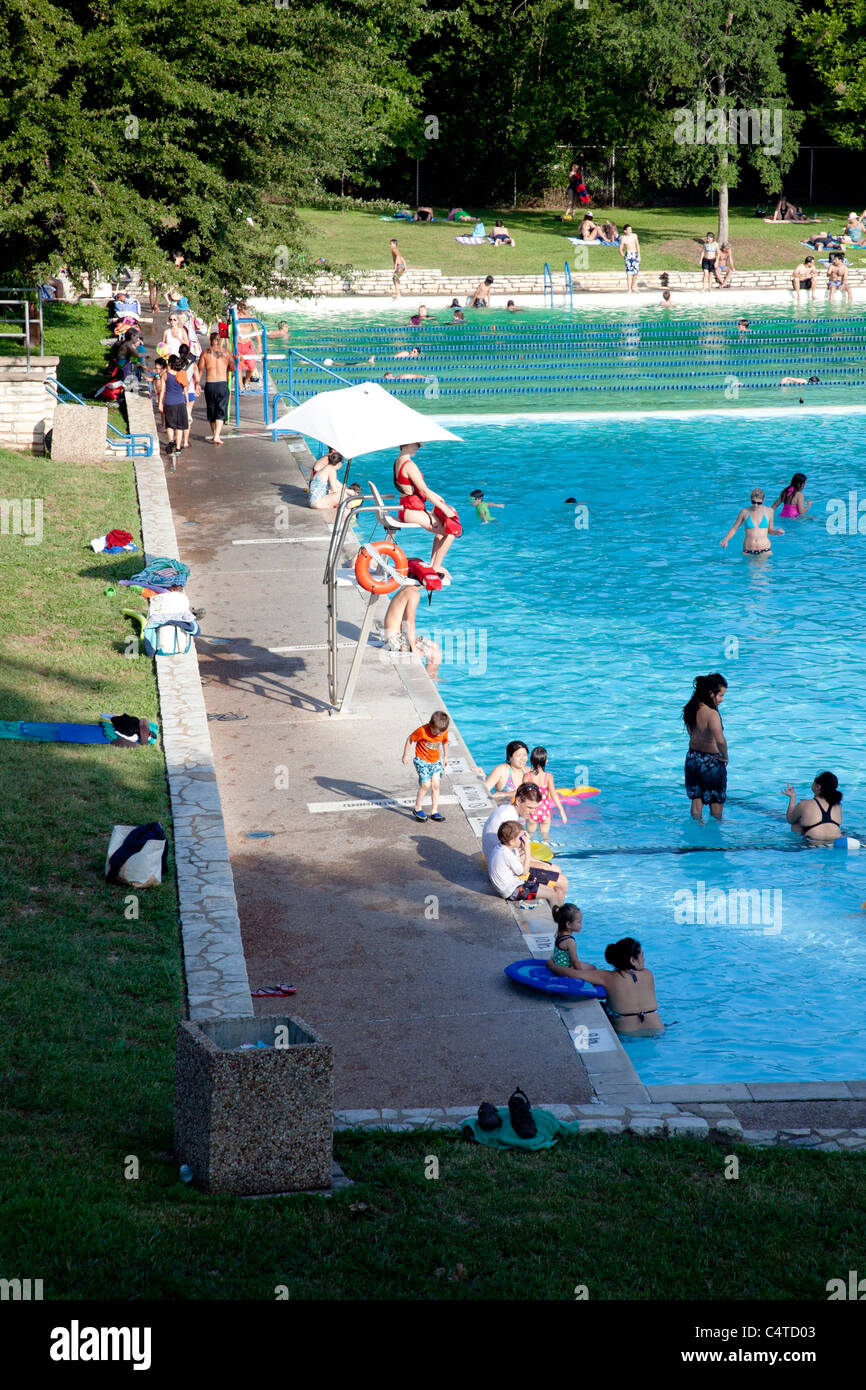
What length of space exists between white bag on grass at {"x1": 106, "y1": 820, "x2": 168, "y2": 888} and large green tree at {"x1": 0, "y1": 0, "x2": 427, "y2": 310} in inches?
464

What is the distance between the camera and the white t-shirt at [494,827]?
32.7ft

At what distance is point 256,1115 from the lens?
5.83m

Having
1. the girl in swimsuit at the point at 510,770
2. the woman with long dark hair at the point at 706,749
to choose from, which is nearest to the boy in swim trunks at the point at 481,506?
the woman with long dark hair at the point at 706,749

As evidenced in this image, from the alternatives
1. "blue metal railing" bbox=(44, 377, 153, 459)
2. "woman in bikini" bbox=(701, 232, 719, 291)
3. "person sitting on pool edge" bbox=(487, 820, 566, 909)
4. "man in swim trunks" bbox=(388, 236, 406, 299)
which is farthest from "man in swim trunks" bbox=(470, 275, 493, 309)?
"person sitting on pool edge" bbox=(487, 820, 566, 909)

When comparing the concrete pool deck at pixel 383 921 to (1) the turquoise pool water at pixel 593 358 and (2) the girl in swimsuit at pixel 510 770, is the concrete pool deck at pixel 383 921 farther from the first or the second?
A: (1) the turquoise pool water at pixel 593 358

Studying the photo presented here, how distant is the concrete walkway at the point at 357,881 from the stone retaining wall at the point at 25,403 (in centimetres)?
498

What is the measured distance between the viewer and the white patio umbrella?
12.1 m

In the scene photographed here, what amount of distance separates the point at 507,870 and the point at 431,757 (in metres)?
1.38

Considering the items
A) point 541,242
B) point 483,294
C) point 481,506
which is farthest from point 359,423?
point 541,242

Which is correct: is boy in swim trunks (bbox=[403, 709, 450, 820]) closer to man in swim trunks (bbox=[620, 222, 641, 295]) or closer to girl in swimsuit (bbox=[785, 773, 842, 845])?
girl in swimsuit (bbox=[785, 773, 842, 845])

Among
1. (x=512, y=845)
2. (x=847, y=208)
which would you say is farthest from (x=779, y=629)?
(x=847, y=208)

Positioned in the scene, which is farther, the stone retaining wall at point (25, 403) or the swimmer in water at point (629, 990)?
the stone retaining wall at point (25, 403)

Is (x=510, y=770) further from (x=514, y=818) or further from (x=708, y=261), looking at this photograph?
(x=708, y=261)
